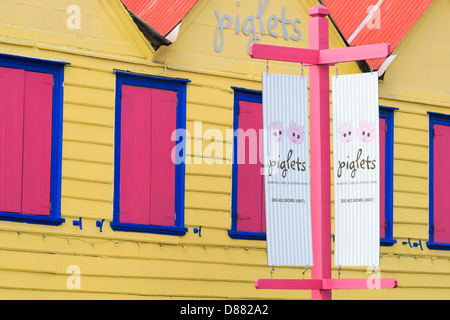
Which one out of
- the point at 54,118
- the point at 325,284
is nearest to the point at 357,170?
the point at 325,284

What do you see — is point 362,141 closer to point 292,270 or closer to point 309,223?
point 309,223

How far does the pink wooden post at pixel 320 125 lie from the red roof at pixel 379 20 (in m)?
4.17

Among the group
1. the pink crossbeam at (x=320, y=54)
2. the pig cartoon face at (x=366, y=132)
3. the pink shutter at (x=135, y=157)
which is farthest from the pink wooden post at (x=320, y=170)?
the pink shutter at (x=135, y=157)

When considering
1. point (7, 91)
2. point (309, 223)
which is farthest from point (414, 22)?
point (7, 91)

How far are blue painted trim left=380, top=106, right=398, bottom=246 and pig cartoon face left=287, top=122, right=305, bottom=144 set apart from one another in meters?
4.28

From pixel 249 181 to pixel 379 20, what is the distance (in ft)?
12.0

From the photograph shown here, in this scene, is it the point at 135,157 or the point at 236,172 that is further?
the point at 236,172

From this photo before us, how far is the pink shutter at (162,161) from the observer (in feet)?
44.6

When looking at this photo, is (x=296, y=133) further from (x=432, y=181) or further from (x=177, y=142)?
(x=432, y=181)

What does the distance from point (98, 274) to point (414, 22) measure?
633 centimetres

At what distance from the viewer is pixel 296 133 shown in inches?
456

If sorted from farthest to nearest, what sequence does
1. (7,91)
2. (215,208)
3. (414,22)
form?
(414,22) < (215,208) < (7,91)

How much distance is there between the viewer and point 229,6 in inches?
571

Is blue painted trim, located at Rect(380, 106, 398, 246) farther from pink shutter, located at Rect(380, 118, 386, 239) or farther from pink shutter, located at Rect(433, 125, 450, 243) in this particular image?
pink shutter, located at Rect(433, 125, 450, 243)
